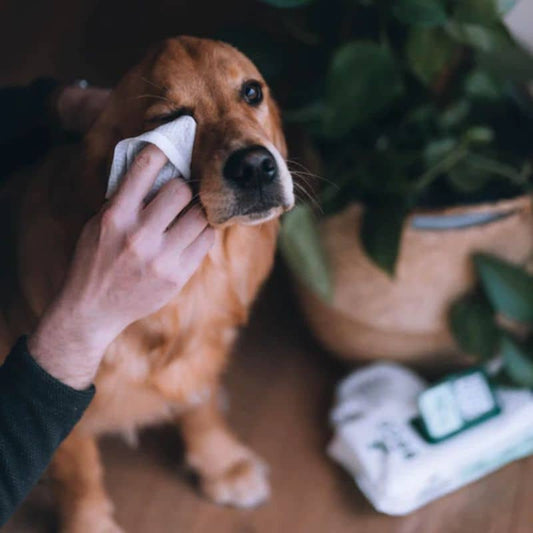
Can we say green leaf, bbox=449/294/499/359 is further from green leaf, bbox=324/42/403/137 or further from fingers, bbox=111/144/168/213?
fingers, bbox=111/144/168/213

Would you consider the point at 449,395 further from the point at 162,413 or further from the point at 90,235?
the point at 90,235

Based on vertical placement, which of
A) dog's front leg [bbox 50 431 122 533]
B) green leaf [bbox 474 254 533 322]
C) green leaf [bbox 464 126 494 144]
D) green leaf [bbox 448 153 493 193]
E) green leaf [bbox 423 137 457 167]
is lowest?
dog's front leg [bbox 50 431 122 533]

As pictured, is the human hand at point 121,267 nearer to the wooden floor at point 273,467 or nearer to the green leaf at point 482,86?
the wooden floor at point 273,467

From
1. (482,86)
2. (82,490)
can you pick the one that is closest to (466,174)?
(482,86)

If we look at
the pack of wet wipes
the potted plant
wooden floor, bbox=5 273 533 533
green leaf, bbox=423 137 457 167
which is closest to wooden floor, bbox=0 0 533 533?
wooden floor, bbox=5 273 533 533

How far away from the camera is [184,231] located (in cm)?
85

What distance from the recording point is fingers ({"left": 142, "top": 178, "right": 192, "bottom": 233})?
0.82 m

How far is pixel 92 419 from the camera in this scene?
1212 mm

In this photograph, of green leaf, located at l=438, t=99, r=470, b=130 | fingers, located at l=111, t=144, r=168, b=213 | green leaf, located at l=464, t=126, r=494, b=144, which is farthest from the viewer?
green leaf, located at l=438, t=99, r=470, b=130

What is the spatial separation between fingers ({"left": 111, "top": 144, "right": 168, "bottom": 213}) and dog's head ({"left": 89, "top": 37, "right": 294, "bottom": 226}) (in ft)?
0.25

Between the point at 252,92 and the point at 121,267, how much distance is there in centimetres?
34

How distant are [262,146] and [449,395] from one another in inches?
32.6

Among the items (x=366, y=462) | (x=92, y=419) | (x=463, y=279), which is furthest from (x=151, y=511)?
(x=463, y=279)

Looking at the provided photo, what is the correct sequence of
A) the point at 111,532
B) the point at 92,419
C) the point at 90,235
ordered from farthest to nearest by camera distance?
the point at 111,532 < the point at 92,419 < the point at 90,235
